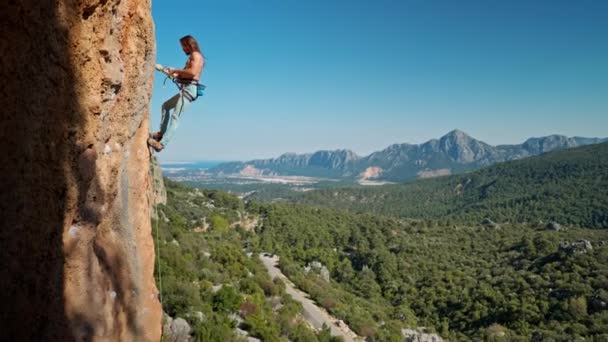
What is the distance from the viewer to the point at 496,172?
195375 mm

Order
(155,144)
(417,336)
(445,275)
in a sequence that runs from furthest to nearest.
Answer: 1. (445,275)
2. (417,336)
3. (155,144)

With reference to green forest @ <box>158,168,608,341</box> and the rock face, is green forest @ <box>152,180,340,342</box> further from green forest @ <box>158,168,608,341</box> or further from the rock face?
the rock face

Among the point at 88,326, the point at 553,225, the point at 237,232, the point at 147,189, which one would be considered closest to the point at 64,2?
the point at 147,189

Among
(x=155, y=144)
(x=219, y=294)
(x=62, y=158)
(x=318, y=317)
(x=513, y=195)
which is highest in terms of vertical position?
(x=155, y=144)

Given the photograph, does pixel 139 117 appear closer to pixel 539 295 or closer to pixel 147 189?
pixel 147 189

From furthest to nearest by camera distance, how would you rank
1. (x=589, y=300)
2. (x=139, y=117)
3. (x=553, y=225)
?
(x=553, y=225), (x=589, y=300), (x=139, y=117)

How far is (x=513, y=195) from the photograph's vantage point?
156 meters

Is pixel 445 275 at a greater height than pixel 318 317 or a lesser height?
lesser

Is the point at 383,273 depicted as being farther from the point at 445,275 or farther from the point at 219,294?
the point at 219,294

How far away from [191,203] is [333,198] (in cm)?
13180

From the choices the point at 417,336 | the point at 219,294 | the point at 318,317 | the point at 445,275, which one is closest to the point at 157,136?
the point at 219,294

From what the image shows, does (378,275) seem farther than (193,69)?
Yes

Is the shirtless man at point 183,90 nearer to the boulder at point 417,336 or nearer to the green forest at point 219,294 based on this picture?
the green forest at point 219,294

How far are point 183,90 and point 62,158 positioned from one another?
2842 millimetres
